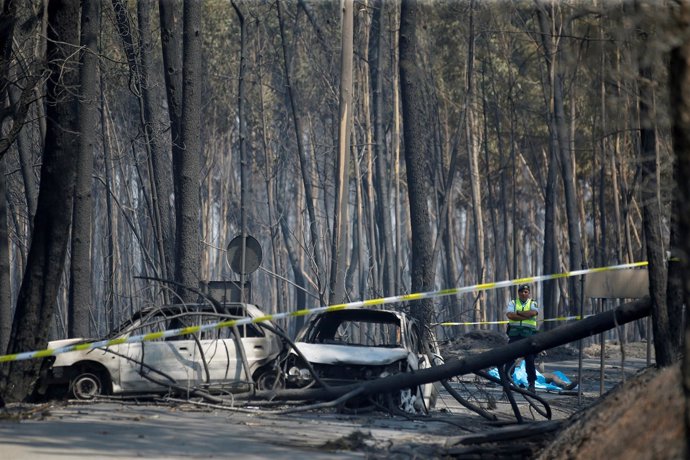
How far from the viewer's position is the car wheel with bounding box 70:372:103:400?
562 inches

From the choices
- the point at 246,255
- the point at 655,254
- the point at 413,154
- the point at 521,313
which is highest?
the point at 413,154

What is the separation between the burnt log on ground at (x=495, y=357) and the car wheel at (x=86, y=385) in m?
2.32

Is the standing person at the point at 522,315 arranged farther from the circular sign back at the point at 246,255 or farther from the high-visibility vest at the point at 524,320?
the circular sign back at the point at 246,255

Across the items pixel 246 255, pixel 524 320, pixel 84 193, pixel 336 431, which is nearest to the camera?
pixel 336 431

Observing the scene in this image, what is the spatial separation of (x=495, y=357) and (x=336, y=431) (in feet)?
7.50

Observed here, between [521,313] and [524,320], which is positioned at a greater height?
[521,313]

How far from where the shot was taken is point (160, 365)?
564 inches

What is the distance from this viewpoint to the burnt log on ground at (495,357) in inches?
497

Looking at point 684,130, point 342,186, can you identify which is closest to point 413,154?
point 342,186

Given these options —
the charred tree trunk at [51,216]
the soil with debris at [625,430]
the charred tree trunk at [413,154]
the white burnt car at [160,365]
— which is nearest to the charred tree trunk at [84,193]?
the charred tree trunk at [51,216]

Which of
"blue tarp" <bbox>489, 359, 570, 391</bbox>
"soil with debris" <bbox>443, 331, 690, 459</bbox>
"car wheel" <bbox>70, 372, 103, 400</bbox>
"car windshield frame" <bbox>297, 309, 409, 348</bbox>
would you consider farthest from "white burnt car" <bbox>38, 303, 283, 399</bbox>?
"blue tarp" <bbox>489, 359, 570, 391</bbox>

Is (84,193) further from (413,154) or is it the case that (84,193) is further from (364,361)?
(364,361)

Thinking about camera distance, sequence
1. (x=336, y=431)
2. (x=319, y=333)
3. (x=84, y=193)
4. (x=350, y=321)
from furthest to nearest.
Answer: (x=84, y=193), (x=319, y=333), (x=350, y=321), (x=336, y=431)

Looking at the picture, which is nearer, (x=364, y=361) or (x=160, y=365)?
(x=364, y=361)
